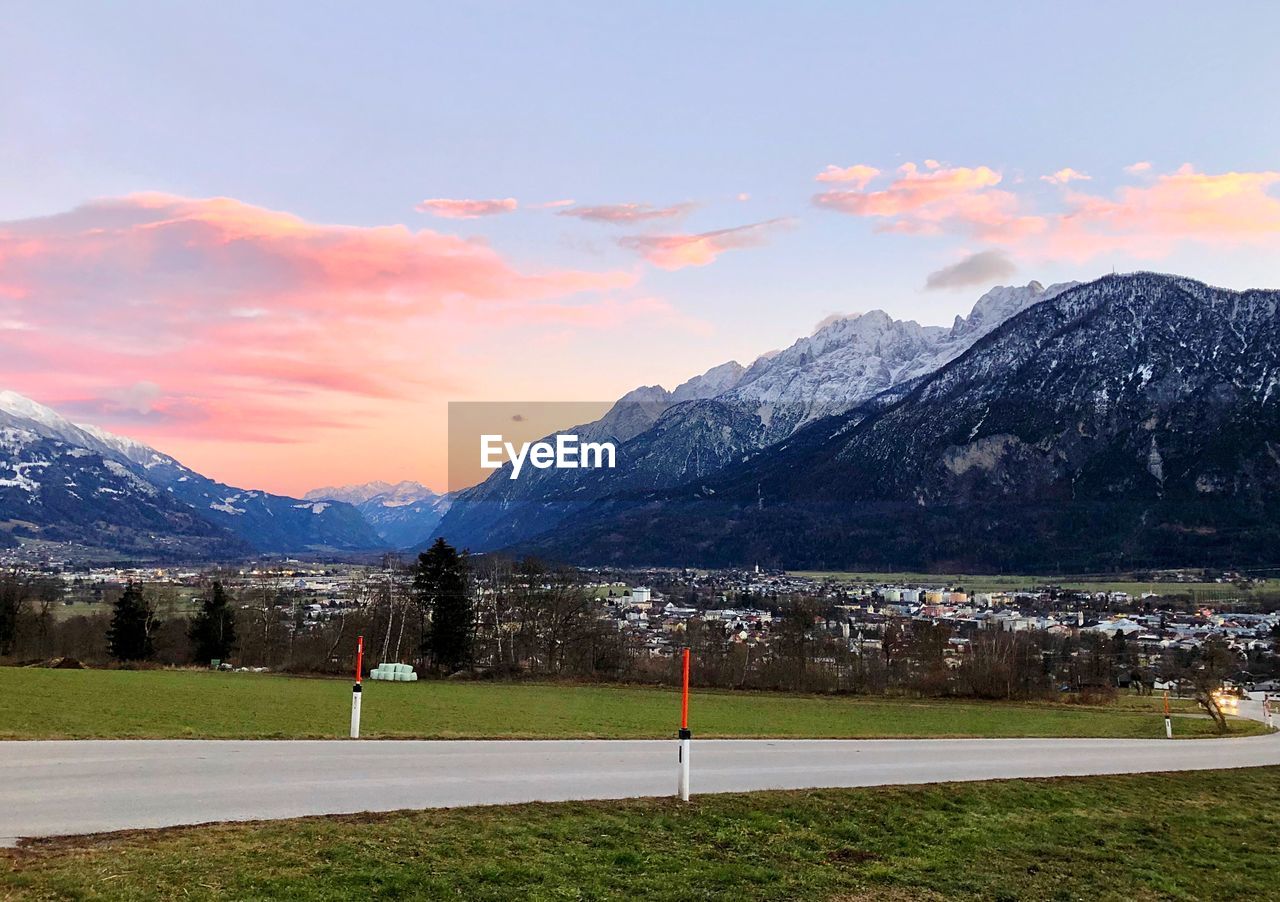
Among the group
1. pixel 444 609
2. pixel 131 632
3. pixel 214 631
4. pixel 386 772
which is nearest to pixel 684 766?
pixel 386 772

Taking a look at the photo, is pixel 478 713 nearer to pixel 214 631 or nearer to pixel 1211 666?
pixel 214 631

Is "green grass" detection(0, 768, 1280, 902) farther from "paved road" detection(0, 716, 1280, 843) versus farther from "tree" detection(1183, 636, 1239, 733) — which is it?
"tree" detection(1183, 636, 1239, 733)

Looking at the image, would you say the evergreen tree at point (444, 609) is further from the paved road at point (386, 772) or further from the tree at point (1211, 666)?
the tree at point (1211, 666)

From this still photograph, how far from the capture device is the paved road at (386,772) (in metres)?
12.2

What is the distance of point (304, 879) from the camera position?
31.2 feet

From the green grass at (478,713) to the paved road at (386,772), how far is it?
2770 mm

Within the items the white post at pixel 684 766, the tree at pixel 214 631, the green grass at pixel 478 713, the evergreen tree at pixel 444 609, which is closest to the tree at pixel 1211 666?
the green grass at pixel 478 713

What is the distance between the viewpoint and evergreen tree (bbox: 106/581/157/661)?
6962 cm

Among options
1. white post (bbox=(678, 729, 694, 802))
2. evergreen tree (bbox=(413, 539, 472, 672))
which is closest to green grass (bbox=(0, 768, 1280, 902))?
white post (bbox=(678, 729, 694, 802))

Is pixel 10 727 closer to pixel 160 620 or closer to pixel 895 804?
pixel 895 804

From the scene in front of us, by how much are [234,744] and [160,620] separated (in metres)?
65.6

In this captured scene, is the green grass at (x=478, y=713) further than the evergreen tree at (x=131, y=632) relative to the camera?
No

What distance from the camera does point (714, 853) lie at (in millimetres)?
12273

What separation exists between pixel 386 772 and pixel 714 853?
6.11 meters
